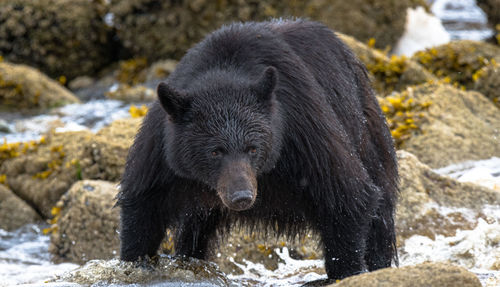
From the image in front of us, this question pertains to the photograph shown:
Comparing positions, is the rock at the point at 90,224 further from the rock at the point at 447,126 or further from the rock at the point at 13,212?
the rock at the point at 447,126

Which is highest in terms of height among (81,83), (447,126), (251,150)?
(81,83)

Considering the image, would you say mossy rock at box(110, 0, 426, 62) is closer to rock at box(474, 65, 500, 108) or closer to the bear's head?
rock at box(474, 65, 500, 108)

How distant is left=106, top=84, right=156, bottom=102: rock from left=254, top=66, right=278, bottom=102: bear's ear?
769 cm

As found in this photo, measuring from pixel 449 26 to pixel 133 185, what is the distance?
533 inches

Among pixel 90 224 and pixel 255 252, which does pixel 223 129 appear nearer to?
pixel 255 252

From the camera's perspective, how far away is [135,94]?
1216 centimetres

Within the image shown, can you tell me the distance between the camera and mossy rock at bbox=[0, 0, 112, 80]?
13.6 m

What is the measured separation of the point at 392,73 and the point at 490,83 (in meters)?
1.25

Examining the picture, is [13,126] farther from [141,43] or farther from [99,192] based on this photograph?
[99,192]

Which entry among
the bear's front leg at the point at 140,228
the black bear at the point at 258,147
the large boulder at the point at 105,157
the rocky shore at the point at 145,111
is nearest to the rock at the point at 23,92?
the rocky shore at the point at 145,111

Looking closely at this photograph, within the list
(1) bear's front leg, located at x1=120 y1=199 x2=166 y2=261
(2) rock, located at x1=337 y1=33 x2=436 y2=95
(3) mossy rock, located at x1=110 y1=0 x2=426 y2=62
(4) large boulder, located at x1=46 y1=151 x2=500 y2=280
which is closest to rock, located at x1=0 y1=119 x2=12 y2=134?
(3) mossy rock, located at x1=110 y1=0 x2=426 y2=62

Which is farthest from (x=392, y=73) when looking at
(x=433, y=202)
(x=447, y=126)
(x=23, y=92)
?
(x=23, y=92)

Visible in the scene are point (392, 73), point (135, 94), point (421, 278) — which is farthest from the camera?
point (135, 94)

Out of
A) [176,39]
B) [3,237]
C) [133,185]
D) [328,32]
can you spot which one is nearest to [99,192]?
[3,237]
